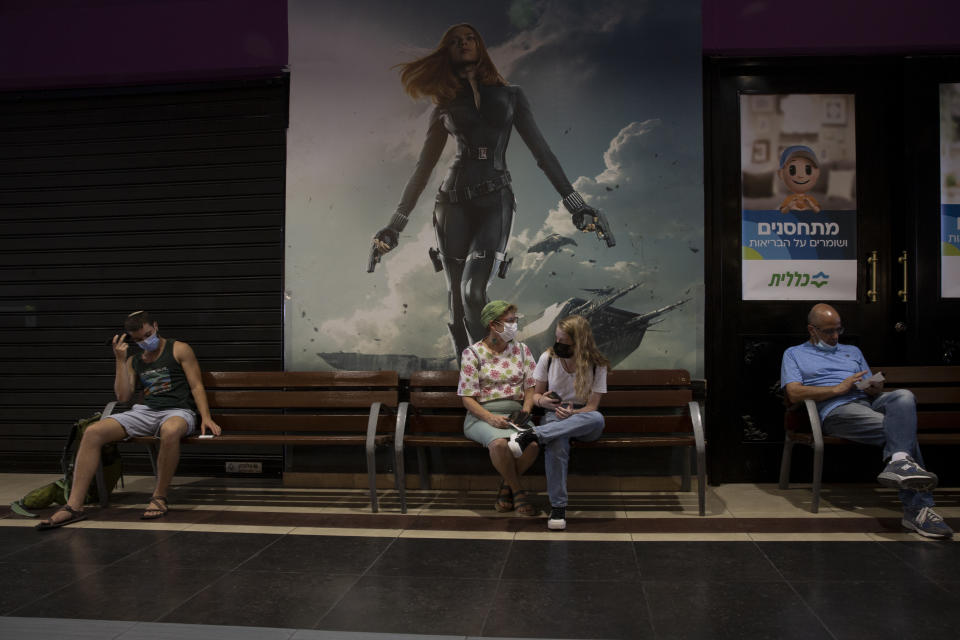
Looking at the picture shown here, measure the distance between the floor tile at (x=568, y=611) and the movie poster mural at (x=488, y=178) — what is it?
A: 8.00 ft

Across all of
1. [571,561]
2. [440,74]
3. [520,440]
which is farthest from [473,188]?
[571,561]

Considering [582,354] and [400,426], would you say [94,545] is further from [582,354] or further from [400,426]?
[582,354]

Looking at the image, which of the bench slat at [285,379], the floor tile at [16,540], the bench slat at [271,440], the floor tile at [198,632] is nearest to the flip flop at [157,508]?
the bench slat at [271,440]

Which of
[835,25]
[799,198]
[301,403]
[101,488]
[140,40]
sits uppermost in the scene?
[140,40]

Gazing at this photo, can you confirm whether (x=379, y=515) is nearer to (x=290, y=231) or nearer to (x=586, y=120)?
(x=290, y=231)

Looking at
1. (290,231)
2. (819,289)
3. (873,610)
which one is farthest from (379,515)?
(819,289)

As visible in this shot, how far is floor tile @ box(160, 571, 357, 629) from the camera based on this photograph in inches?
117

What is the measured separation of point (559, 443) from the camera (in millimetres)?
4441

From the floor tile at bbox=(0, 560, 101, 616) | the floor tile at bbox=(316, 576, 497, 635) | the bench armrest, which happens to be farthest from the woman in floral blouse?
the floor tile at bbox=(0, 560, 101, 616)

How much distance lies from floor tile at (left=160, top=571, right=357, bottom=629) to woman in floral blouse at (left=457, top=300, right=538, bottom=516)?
4.90 ft

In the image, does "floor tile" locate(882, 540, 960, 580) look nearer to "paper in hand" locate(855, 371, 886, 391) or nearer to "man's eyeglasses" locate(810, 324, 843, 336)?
"paper in hand" locate(855, 371, 886, 391)

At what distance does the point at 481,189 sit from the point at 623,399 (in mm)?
1969

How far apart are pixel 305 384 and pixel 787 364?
11.5ft

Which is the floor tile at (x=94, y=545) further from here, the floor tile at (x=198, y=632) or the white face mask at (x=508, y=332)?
the white face mask at (x=508, y=332)
